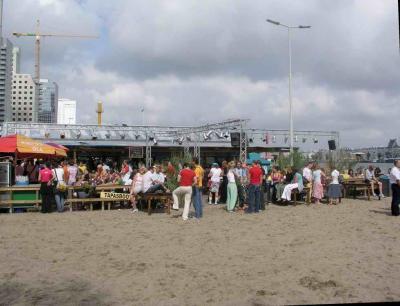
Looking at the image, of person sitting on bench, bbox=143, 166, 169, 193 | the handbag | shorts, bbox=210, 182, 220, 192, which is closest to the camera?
the handbag

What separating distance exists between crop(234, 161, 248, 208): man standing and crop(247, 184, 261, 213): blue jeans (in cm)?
76

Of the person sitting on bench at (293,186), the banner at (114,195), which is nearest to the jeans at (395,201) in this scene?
the person sitting on bench at (293,186)

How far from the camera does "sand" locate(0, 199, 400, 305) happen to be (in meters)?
5.26

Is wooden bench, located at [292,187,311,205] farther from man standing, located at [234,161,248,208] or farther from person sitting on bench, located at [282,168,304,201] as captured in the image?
man standing, located at [234,161,248,208]

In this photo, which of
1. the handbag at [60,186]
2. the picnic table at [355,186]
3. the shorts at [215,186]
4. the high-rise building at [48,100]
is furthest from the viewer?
the high-rise building at [48,100]

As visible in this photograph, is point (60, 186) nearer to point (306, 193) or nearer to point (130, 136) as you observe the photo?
point (306, 193)

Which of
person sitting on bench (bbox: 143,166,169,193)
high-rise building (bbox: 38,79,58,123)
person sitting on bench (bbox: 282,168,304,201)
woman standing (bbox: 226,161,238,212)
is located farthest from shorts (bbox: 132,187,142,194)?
high-rise building (bbox: 38,79,58,123)

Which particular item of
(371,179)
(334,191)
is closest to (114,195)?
(334,191)

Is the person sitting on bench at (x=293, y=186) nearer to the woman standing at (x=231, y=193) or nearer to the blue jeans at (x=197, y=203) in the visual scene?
the woman standing at (x=231, y=193)

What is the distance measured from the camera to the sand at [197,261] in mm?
5258

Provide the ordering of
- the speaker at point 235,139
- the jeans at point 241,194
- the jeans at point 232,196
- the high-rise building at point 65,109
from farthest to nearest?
1. the high-rise building at point 65,109
2. the speaker at point 235,139
3. the jeans at point 241,194
4. the jeans at point 232,196

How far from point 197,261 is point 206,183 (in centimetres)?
1229

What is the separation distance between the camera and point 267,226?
420 inches

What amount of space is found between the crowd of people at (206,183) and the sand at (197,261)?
45.2 inches
